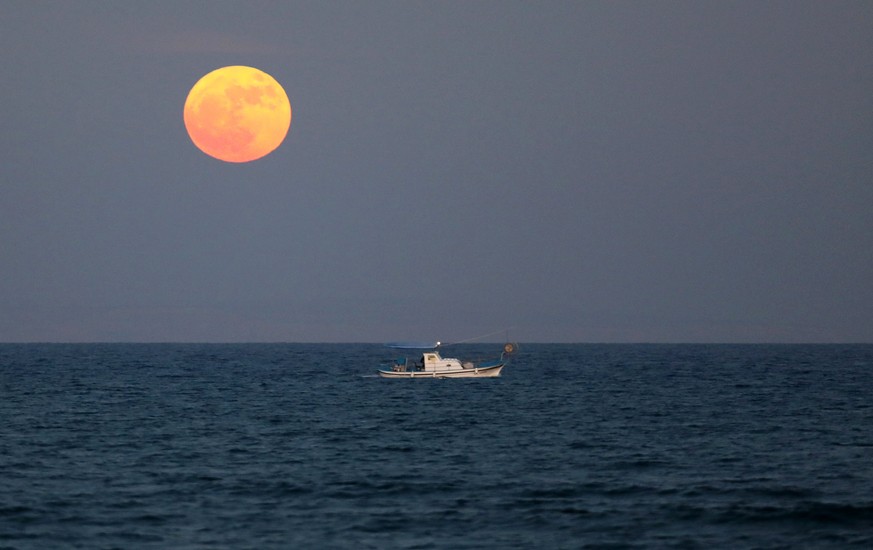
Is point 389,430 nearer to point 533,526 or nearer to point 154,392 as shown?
point 533,526

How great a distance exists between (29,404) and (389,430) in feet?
136

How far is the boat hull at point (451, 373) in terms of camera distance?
128 m

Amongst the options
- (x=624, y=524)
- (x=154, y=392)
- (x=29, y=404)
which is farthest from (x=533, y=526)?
(x=154, y=392)

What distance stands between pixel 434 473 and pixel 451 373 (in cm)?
7584

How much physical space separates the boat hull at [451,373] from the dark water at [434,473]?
81.1 feet

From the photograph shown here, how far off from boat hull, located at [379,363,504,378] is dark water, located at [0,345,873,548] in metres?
24.7

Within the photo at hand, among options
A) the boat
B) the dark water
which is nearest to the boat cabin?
the boat

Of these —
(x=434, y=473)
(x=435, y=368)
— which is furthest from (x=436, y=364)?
(x=434, y=473)

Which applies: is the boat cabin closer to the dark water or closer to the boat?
the boat

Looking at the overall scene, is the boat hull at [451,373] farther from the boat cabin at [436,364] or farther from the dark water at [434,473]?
the dark water at [434,473]

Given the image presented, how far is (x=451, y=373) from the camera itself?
128250mm

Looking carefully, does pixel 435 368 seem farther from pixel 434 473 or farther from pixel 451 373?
pixel 434 473

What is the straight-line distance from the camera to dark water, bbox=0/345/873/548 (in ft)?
127

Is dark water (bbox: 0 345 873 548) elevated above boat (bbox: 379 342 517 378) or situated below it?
below
